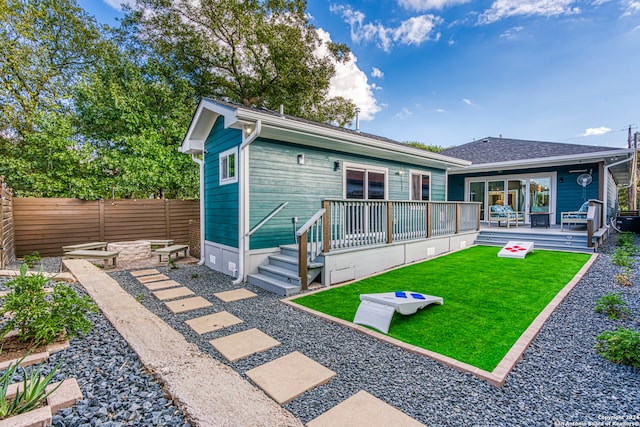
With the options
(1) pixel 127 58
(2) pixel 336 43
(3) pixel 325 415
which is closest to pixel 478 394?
(3) pixel 325 415

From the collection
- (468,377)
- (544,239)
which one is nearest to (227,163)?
(468,377)

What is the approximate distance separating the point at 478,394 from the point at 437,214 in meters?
6.04

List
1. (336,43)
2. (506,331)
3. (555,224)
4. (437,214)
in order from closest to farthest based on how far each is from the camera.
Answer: (506,331), (437,214), (555,224), (336,43)

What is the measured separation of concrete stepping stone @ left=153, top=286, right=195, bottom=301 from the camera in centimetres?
463

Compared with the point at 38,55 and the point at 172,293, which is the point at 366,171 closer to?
the point at 172,293

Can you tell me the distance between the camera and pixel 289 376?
93.1 inches

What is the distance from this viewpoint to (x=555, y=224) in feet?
34.9

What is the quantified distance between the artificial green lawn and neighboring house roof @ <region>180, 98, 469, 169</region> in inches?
116

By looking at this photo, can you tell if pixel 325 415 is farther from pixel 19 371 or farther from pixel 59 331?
pixel 59 331

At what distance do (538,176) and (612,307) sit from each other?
29.8ft

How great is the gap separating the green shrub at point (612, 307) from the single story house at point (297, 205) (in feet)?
10.8

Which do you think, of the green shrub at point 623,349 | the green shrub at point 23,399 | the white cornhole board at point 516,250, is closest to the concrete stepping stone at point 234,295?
the green shrub at point 23,399

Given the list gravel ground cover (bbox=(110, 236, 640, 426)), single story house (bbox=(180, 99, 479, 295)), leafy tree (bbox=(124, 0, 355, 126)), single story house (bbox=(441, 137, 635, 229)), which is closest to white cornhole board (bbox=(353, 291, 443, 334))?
gravel ground cover (bbox=(110, 236, 640, 426))

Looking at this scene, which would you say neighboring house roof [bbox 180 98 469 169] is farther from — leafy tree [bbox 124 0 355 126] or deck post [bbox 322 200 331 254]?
leafy tree [bbox 124 0 355 126]
